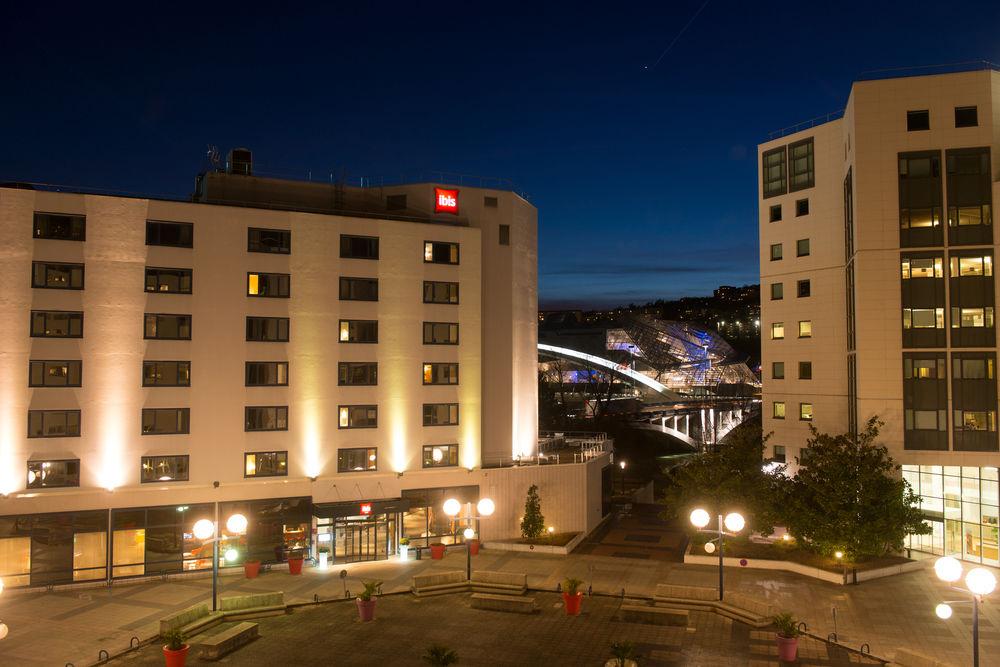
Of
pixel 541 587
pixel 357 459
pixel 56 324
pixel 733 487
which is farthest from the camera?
pixel 357 459

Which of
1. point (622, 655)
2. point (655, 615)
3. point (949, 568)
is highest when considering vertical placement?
point (949, 568)

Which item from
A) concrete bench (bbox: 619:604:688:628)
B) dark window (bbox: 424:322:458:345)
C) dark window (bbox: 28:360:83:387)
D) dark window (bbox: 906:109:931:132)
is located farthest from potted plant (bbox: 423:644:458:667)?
dark window (bbox: 906:109:931:132)

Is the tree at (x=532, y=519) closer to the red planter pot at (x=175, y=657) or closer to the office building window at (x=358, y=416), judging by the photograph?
the office building window at (x=358, y=416)

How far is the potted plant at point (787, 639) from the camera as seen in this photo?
22.2m

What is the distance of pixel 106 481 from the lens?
33031 millimetres

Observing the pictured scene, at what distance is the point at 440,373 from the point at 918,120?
27.3m

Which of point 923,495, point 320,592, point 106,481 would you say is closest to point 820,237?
point 923,495

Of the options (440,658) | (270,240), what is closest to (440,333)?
(270,240)

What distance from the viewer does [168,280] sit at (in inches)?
1367

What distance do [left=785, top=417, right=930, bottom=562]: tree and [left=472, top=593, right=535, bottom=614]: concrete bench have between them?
46.3 feet

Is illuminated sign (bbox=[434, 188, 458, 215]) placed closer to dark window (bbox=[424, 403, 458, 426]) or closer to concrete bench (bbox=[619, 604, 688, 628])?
dark window (bbox=[424, 403, 458, 426])

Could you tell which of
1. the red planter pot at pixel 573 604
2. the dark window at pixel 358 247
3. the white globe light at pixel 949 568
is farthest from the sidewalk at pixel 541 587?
the dark window at pixel 358 247

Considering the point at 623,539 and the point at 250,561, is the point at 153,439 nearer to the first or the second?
the point at 250,561

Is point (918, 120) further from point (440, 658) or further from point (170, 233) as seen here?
point (170, 233)
